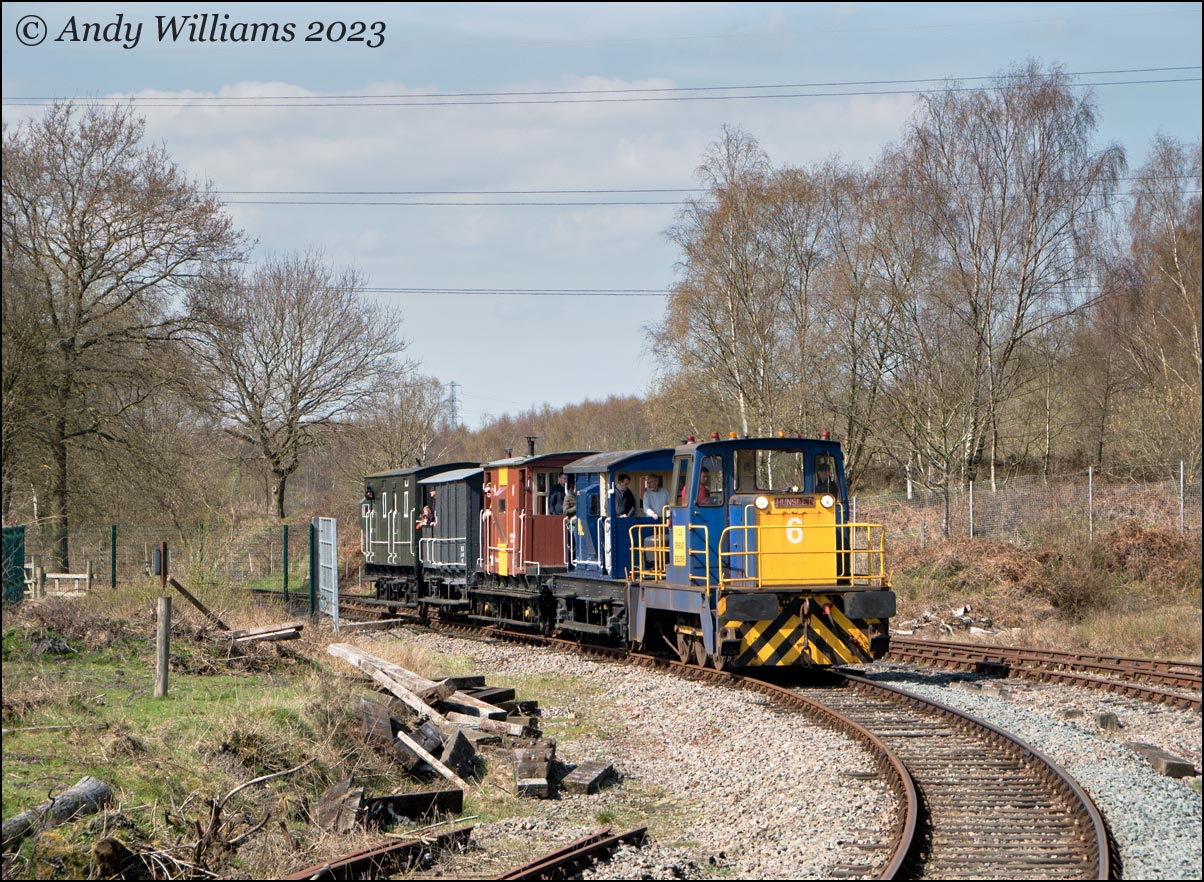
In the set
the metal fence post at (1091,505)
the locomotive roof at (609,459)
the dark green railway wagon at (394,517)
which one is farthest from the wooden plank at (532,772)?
the dark green railway wagon at (394,517)

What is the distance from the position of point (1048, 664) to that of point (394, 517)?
18.4 m

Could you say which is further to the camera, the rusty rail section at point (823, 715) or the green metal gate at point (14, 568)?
the green metal gate at point (14, 568)

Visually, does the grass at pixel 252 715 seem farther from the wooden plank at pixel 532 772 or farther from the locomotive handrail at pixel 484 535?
the locomotive handrail at pixel 484 535

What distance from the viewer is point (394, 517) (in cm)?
2889

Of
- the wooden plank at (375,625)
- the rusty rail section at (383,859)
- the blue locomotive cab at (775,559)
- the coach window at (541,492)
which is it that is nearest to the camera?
the rusty rail section at (383,859)

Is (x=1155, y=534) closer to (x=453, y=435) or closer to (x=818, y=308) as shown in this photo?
(x=818, y=308)

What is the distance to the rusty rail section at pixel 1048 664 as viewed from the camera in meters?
9.71

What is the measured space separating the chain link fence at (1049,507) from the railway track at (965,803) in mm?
2009

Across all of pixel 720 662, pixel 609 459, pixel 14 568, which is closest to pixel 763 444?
pixel 720 662

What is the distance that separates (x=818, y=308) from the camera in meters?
35.2

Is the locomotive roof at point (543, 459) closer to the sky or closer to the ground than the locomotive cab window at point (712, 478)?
closer to the sky

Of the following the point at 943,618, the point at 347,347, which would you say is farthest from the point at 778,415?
the point at 347,347

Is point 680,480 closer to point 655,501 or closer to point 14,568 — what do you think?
point 655,501

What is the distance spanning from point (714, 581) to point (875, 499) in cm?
1945
